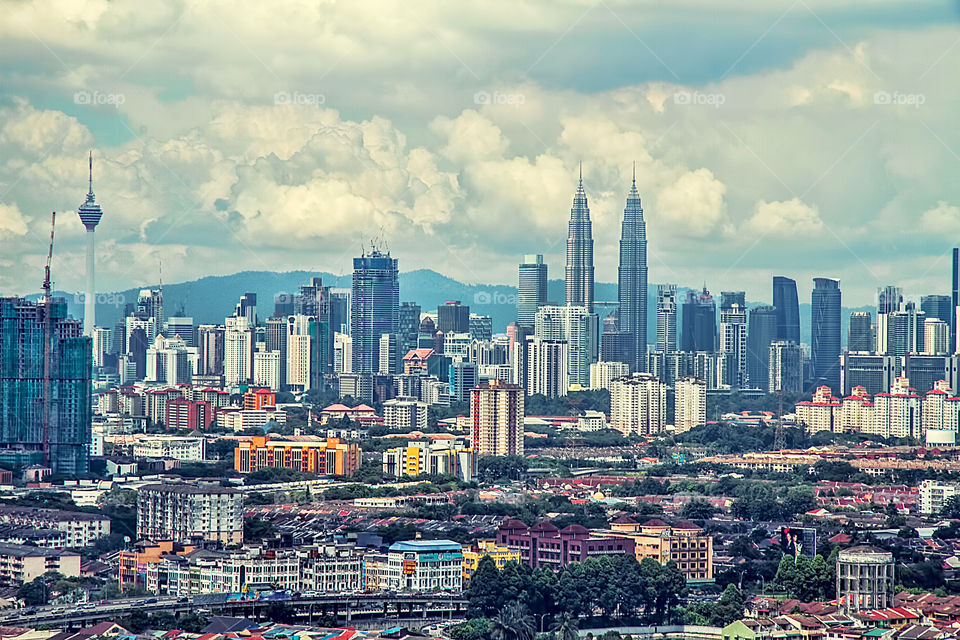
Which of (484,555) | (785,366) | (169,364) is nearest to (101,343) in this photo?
(169,364)

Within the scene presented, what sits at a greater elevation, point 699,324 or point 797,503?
point 699,324

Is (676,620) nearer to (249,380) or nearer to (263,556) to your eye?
(263,556)

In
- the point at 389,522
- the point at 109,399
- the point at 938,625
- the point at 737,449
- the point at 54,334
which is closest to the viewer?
the point at 938,625

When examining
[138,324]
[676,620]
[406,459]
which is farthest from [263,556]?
[138,324]

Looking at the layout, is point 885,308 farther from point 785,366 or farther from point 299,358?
point 299,358

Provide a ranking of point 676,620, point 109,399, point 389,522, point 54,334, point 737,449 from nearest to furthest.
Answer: point 676,620 → point 389,522 → point 54,334 → point 737,449 → point 109,399

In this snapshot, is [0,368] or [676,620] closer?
[676,620]

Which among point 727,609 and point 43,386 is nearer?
point 727,609
